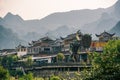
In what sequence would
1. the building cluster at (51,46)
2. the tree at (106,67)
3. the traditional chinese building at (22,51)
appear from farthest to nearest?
the traditional chinese building at (22,51)
the building cluster at (51,46)
the tree at (106,67)

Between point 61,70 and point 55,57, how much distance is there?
17.0 metres

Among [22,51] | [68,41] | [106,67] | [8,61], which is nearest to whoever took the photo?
[106,67]

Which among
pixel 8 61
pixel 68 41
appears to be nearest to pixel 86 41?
pixel 68 41

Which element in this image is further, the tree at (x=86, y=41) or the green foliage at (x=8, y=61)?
the green foliage at (x=8, y=61)

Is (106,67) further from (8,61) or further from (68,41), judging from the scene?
(68,41)

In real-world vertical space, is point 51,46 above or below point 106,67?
above

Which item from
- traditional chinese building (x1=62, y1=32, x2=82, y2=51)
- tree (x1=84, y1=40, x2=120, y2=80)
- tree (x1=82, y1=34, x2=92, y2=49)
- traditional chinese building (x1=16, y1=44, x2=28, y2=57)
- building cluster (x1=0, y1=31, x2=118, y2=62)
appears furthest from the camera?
traditional chinese building (x1=16, y1=44, x2=28, y2=57)

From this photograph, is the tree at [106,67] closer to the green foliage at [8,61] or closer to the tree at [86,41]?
the tree at [86,41]

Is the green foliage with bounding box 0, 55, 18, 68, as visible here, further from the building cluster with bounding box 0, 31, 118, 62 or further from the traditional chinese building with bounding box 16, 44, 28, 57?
the traditional chinese building with bounding box 16, 44, 28, 57

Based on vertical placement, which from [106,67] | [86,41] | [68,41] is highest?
[68,41]

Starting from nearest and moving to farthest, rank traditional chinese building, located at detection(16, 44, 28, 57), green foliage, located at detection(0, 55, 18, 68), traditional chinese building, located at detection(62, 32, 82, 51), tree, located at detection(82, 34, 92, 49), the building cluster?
tree, located at detection(82, 34, 92, 49) → green foliage, located at detection(0, 55, 18, 68) → the building cluster → traditional chinese building, located at detection(62, 32, 82, 51) → traditional chinese building, located at detection(16, 44, 28, 57)

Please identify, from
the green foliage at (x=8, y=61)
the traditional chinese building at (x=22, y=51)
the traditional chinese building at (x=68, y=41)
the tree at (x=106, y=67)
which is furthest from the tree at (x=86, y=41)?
Result: the tree at (x=106, y=67)

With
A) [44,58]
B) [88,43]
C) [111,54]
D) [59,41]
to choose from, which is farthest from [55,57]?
[111,54]

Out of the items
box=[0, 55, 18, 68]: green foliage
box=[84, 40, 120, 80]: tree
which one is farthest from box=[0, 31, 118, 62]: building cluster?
box=[84, 40, 120, 80]: tree
